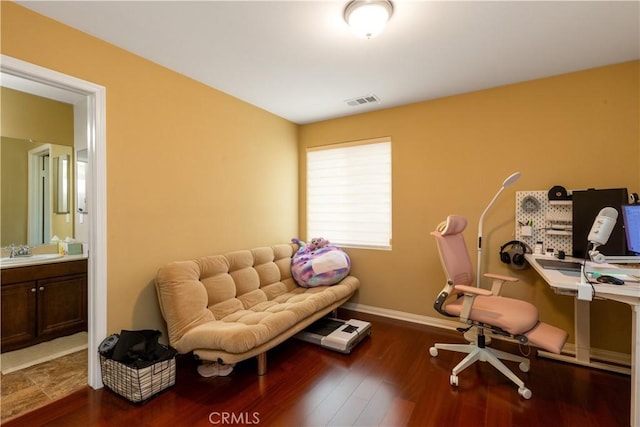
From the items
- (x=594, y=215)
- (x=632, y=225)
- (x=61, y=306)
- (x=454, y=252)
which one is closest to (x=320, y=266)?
(x=454, y=252)

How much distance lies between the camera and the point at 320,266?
324 centimetres

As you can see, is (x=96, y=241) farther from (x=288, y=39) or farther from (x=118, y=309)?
(x=288, y=39)

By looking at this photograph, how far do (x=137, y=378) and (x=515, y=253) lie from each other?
3209 millimetres

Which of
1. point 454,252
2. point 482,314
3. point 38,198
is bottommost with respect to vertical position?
point 482,314

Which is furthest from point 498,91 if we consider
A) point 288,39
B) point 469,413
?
point 469,413

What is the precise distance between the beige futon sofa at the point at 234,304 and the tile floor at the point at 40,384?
2.63 ft

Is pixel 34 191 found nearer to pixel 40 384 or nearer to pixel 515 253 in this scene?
pixel 40 384

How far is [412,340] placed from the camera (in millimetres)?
2824

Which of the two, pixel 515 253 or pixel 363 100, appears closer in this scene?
pixel 515 253

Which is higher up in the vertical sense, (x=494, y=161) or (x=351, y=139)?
(x=351, y=139)

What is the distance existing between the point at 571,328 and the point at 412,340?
4.55 feet

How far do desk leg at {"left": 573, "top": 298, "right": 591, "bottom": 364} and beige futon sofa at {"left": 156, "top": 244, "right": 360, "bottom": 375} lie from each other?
2011 millimetres

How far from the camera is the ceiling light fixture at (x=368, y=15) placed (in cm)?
169

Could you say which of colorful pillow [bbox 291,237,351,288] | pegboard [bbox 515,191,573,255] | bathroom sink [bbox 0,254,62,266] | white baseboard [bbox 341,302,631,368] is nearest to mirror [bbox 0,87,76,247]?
bathroom sink [bbox 0,254,62,266]
